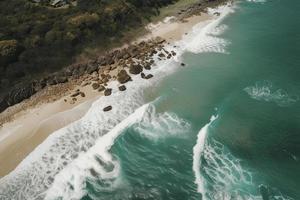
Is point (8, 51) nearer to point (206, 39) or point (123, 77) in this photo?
point (123, 77)

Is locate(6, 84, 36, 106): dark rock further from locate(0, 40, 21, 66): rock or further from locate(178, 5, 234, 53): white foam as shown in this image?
locate(178, 5, 234, 53): white foam

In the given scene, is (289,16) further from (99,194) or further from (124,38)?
(99,194)

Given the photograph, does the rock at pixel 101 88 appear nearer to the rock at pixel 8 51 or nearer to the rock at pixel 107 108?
the rock at pixel 107 108

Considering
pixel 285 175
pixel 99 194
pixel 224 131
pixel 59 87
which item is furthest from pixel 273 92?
pixel 59 87

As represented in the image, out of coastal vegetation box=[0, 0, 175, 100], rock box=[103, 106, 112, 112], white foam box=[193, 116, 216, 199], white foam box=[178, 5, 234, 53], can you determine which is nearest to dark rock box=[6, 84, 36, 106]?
coastal vegetation box=[0, 0, 175, 100]

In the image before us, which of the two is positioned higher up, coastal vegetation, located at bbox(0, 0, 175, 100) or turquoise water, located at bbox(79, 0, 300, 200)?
coastal vegetation, located at bbox(0, 0, 175, 100)

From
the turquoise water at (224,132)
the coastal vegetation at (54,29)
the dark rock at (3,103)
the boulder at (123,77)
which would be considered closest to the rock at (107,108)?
the turquoise water at (224,132)
